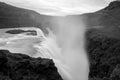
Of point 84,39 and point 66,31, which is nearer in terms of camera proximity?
point 84,39

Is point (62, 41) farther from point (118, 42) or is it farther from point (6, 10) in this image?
point (6, 10)

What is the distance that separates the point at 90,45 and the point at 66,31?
22.4 meters

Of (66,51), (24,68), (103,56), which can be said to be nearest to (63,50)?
(66,51)

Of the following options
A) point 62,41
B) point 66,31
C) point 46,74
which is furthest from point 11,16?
point 46,74

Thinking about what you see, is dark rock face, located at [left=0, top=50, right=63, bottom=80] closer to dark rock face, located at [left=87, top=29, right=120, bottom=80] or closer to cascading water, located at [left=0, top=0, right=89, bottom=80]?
cascading water, located at [left=0, top=0, right=89, bottom=80]

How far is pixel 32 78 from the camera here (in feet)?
64.0

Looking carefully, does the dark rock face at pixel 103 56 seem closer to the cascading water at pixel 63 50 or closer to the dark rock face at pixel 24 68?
the cascading water at pixel 63 50

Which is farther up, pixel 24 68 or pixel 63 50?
pixel 24 68

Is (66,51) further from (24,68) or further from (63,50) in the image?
(24,68)

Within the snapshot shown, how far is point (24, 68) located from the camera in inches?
799

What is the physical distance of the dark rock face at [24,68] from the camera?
19266 millimetres

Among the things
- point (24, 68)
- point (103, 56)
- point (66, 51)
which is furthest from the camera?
point (66, 51)

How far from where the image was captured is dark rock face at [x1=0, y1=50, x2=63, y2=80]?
63.2ft

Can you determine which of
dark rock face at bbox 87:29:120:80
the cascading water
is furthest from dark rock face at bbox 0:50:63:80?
dark rock face at bbox 87:29:120:80
